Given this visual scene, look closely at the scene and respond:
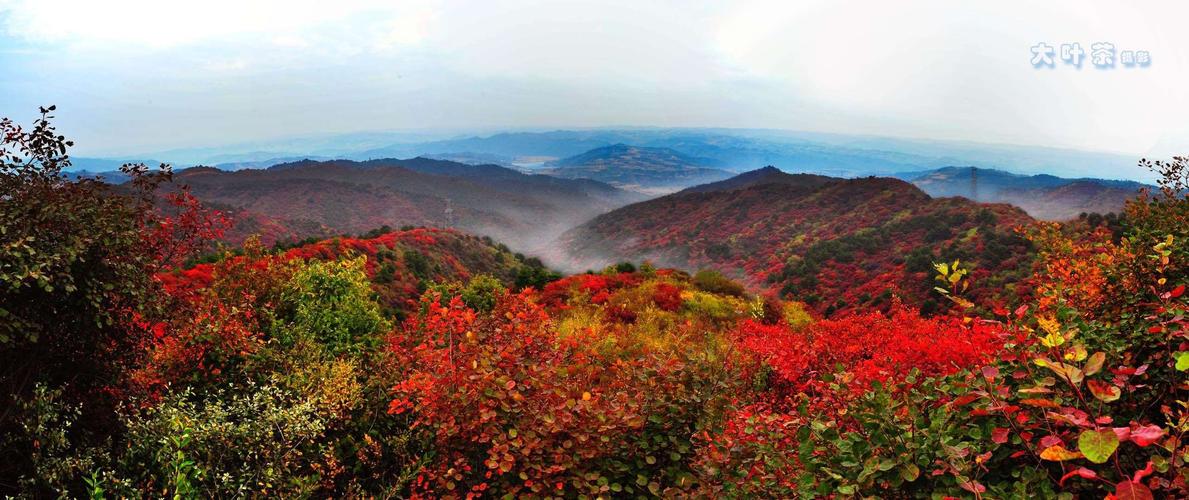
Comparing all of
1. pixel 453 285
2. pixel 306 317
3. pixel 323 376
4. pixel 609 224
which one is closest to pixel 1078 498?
pixel 323 376

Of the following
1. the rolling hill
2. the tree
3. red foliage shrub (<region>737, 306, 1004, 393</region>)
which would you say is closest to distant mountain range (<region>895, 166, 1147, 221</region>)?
the rolling hill

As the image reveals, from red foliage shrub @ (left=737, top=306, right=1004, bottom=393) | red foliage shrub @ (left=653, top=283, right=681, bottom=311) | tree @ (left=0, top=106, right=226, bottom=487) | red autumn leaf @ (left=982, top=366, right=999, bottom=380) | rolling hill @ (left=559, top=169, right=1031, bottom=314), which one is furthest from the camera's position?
rolling hill @ (left=559, top=169, right=1031, bottom=314)

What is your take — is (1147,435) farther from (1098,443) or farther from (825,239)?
(825,239)

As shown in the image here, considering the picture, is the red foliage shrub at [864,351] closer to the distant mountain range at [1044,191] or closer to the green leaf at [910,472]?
the green leaf at [910,472]

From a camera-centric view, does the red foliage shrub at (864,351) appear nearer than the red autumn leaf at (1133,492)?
No

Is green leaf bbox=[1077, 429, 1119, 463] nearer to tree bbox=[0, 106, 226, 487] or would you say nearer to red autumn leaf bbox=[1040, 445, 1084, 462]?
red autumn leaf bbox=[1040, 445, 1084, 462]

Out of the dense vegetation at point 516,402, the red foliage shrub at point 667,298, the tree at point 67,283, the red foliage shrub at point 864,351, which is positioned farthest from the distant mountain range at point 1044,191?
the tree at point 67,283

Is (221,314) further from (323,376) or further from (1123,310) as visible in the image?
(1123,310)
